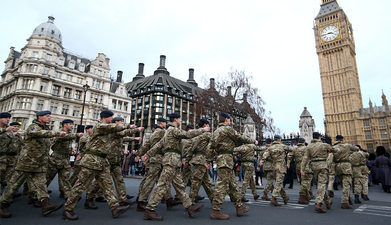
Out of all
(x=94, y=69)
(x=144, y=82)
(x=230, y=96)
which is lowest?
(x=230, y=96)

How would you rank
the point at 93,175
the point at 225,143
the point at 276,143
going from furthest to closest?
the point at 276,143 < the point at 225,143 < the point at 93,175

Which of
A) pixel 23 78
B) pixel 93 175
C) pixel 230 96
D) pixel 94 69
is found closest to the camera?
pixel 93 175

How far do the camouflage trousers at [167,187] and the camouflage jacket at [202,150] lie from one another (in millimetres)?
1016

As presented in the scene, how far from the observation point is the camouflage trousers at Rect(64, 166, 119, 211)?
14.6ft

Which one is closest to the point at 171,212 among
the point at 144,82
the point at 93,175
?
the point at 93,175

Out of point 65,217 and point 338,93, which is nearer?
point 65,217

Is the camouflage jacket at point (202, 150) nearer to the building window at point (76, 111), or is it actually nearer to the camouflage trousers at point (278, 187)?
the camouflage trousers at point (278, 187)

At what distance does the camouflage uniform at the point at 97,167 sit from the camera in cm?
449

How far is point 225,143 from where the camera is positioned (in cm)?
538

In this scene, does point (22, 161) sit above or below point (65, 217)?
above

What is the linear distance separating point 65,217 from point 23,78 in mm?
43943

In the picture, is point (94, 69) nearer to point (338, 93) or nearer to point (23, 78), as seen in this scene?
point (23, 78)

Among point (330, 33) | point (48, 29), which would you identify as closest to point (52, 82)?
point (48, 29)

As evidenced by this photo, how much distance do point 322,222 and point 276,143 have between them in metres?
3.54
